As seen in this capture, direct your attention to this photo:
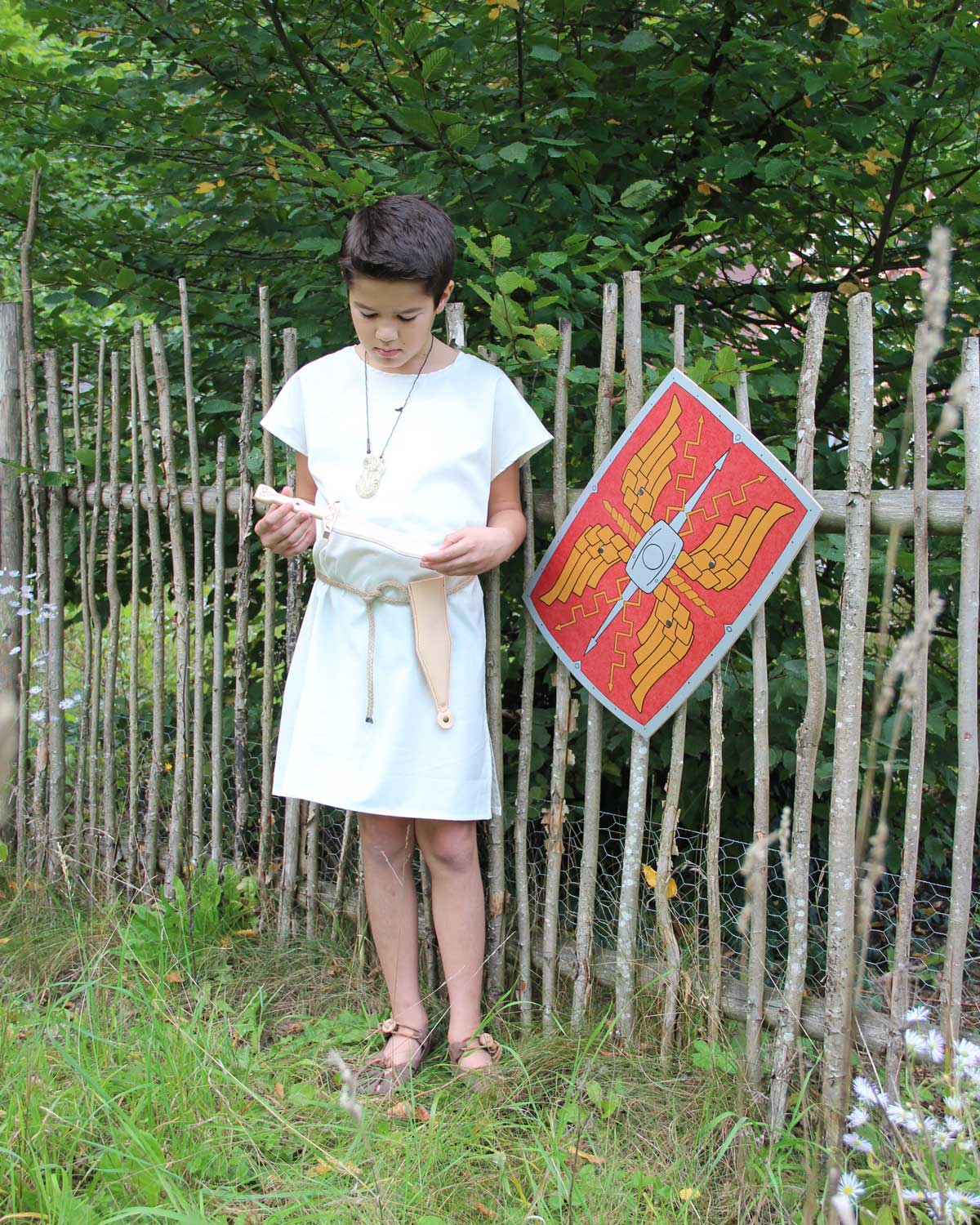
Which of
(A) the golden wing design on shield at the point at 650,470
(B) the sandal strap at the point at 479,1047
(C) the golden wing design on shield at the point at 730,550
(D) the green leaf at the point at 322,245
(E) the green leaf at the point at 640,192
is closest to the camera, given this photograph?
(C) the golden wing design on shield at the point at 730,550

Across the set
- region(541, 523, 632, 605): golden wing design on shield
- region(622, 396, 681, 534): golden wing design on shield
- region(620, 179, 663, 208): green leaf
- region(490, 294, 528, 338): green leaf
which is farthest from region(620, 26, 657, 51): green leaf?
region(541, 523, 632, 605): golden wing design on shield

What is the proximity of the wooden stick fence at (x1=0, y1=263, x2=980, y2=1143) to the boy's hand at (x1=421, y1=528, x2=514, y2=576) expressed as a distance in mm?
266

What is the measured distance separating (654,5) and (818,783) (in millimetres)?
2131

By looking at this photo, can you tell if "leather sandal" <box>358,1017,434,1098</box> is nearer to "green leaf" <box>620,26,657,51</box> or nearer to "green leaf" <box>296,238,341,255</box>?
"green leaf" <box>296,238,341,255</box>

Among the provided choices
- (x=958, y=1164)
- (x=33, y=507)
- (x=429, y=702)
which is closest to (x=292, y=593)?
(x=429, y=702)

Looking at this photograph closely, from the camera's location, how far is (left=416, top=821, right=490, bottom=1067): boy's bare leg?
2221 millimetres

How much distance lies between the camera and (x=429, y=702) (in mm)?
2131

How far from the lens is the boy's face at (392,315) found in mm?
1954

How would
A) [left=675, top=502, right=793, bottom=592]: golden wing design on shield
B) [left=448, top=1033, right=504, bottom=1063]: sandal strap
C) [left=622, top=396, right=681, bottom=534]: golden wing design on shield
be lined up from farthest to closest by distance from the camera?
[left=448, top=1033, right=504, bottom=1063]: sandal strap → [left=622, top=396, right=681, bottom=534]: golden wing design on shield → [left=675, top=502, right=793, bottom=592]: golden wing design on shield

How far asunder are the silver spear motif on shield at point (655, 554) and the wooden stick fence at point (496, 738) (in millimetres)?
211

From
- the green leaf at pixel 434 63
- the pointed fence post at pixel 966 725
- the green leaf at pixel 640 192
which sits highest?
the green leaf at pixel 434 63

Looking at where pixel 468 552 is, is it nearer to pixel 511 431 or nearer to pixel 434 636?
pixel 434 636

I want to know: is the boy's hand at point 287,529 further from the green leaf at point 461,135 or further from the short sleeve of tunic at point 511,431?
the green leaf at point 461,135

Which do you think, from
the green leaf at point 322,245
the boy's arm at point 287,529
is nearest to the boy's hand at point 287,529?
the boy's arm at point 287,529
